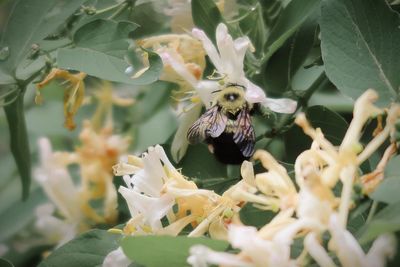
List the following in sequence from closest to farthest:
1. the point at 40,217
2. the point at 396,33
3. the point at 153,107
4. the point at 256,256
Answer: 1. the point at 256,256
2. the point at 396,33
3. the point at 40,217
4. the point at 153,107

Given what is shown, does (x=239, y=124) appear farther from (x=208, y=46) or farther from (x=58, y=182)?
(x=58, y=182)

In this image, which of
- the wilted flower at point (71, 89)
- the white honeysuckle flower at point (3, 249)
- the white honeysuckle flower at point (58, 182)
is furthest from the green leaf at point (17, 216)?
the wilted flower at point (71, 89)

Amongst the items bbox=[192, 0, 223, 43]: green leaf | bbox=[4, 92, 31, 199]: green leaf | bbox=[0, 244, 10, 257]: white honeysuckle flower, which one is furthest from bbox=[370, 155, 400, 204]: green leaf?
bbox=[0, 244, 10, 257]: white honeysuckle flower

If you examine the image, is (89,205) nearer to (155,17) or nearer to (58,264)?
(155,17)

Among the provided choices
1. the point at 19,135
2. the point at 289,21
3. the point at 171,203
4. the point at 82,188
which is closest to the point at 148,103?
the point at 82,188

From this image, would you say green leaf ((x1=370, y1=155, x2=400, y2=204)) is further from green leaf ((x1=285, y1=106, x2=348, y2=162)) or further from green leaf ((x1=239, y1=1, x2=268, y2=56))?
green leaf ((x1=239, y1=1, x2=268, y2=56))

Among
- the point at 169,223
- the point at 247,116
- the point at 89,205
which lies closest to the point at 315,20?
the point at 247,116

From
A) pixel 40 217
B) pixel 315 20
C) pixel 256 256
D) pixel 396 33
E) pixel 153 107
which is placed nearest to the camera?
pixel 256 256

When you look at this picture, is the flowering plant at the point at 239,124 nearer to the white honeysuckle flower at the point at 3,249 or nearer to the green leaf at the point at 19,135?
the green leaf at the point at 19,135
